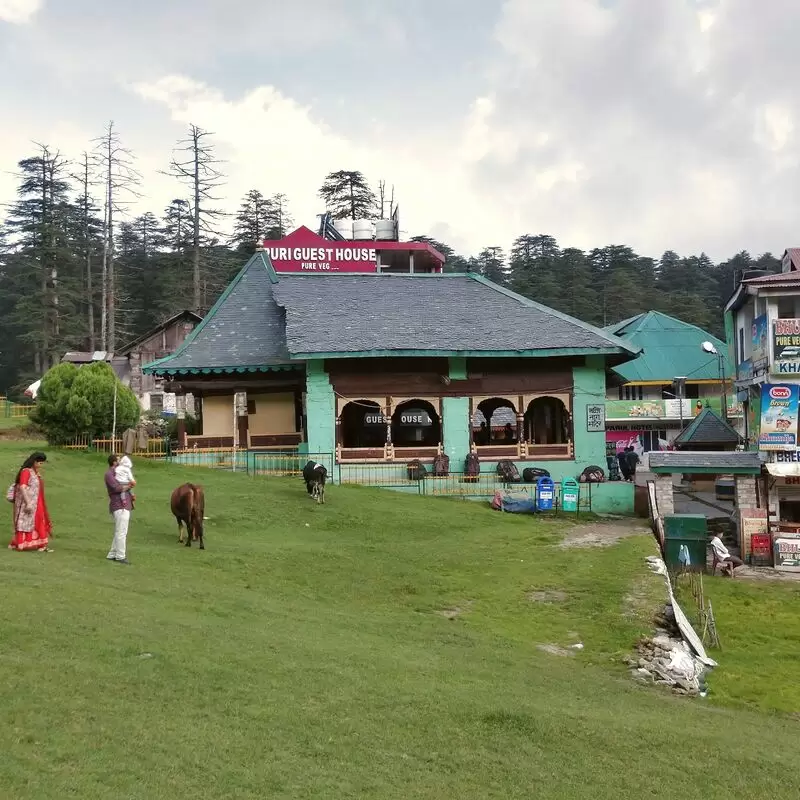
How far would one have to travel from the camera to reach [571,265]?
3246 inches

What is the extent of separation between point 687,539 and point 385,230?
3085 centimetres

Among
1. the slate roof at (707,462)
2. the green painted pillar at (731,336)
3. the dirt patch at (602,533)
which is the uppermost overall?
the green painted pillar at (731,336)

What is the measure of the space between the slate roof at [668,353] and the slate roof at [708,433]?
594 inches

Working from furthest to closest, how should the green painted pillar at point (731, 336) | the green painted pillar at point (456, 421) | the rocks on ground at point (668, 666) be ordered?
the green painted pillar at point (731, 336), the green painted pillar at point (456, 421), the rocks on ground at point (668, 666)

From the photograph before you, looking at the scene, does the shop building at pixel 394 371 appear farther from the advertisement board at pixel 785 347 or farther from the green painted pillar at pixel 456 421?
the advertisement board at pixel 785 347

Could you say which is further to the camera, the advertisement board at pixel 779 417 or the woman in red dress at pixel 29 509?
the advertisement board at pixel 779 417

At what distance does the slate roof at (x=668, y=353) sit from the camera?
51781 mm

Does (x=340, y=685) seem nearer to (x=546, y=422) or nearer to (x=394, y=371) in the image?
(x=394, y=371)

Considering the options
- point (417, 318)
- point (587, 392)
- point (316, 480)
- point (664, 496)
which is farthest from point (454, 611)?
point (417, 318)

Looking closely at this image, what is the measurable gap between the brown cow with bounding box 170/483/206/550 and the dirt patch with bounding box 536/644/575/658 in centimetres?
676

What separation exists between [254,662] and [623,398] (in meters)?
47.0

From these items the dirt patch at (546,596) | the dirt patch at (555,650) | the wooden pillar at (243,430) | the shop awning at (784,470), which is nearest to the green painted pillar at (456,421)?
the wooden pillar at (243,430)

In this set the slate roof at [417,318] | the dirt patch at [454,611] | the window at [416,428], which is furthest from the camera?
the window at [416,428]

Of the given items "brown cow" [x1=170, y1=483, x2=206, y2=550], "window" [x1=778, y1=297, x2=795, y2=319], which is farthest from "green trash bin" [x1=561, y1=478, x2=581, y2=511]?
"brown cow" [x1=170, y1=483, x2=206, y2=550]
